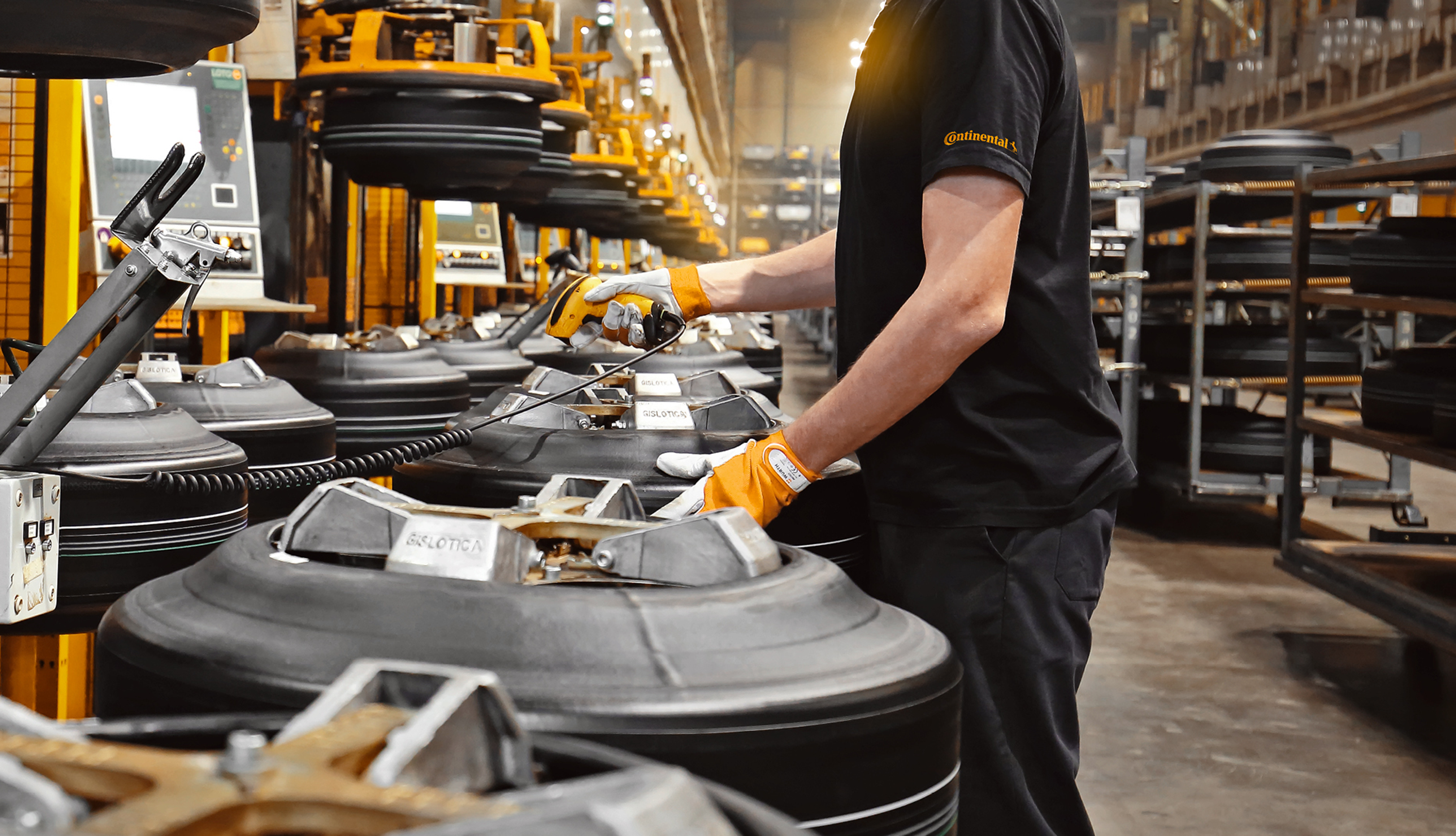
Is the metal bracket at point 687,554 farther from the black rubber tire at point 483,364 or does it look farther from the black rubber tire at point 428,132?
the black rubber tire at point 483,364

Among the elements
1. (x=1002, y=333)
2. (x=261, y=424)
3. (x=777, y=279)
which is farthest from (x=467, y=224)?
(x=1002, y=333)

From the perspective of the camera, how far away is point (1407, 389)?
454 centimetres

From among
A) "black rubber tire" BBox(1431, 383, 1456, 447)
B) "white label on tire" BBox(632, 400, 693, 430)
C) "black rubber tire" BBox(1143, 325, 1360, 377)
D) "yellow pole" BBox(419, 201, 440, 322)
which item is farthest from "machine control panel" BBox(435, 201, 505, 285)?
"white label on tire" BBox(632, 400, 693, 430)

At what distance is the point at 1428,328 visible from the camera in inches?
537

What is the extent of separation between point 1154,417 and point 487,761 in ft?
23.0

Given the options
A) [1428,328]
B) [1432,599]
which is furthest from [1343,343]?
[1428,328]

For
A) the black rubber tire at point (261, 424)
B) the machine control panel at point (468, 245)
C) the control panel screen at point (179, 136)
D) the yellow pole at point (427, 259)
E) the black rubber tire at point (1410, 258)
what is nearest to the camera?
the black rubber tire at point (261, 424)

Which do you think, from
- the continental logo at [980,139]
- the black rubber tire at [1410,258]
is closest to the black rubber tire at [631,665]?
the continental logo at [980,139]

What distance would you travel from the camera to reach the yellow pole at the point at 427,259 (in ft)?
24.8

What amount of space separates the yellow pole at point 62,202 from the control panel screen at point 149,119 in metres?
0.39

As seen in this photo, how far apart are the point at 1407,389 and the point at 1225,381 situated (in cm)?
221

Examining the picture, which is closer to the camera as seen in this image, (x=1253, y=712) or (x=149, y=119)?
(x=149, y=119)

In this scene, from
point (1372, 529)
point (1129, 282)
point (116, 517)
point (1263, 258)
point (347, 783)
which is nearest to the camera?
point (347, 783)

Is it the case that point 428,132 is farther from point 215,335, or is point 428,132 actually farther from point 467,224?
point 467,224
